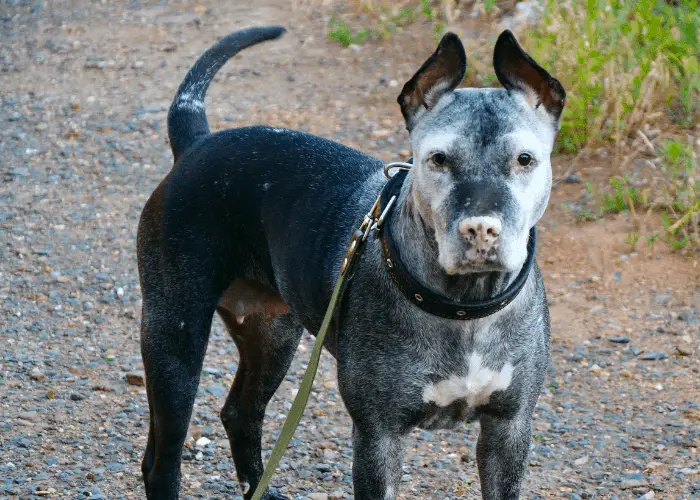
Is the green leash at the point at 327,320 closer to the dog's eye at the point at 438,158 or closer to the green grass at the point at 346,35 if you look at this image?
the dog's eye at the point at 438,158

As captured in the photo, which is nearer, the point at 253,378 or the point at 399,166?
the point at 399,166

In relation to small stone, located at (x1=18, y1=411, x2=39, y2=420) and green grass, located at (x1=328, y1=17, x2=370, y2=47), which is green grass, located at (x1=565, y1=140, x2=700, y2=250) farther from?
small stone, located at (x1=18, y1=411, x2=39, y2=420)

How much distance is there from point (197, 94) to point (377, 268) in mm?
1365

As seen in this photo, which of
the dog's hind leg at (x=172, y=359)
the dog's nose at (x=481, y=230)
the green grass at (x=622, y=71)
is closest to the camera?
the dog's nose at (x=481, y=230)

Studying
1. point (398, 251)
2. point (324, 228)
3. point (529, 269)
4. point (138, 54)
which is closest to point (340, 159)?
point (324, 228)

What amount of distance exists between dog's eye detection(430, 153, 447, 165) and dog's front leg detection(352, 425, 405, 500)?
2.76 ft

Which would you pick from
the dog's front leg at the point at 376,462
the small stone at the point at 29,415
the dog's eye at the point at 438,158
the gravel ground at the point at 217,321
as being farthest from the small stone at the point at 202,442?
the dog's eye at the point at 438,158

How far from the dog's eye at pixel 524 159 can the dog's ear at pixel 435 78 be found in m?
0.35

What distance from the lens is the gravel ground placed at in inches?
175

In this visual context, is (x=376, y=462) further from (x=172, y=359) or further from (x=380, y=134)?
(x=380, y=134)

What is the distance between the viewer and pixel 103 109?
8195mm

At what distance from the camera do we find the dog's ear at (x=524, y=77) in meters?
3.01

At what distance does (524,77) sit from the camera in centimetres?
304

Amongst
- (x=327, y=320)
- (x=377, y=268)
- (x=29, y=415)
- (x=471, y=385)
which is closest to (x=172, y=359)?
(x=327, y=320)
